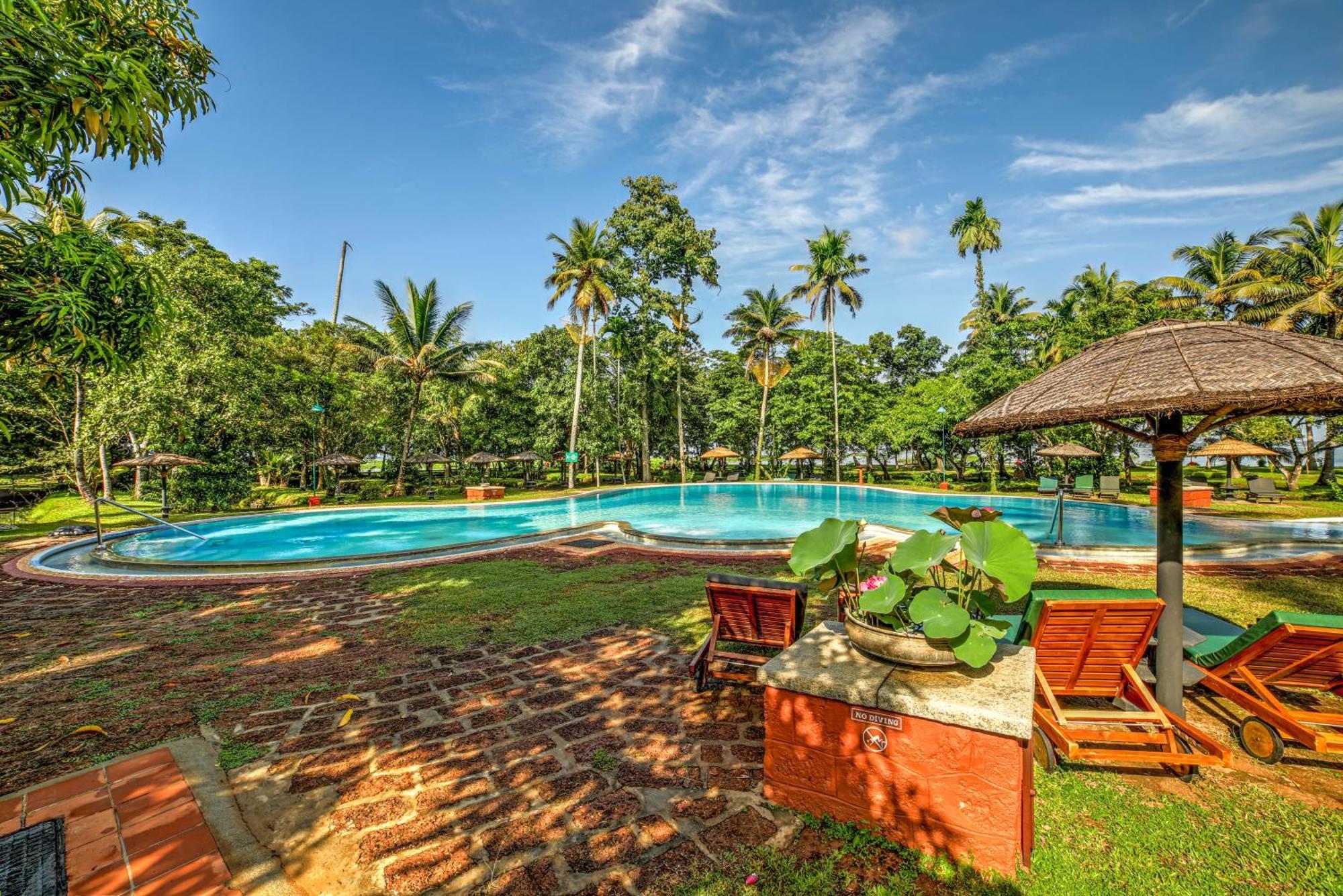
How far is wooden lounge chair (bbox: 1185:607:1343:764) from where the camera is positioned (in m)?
2.98

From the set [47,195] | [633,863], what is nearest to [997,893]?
[633,863]

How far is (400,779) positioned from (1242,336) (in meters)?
6.35

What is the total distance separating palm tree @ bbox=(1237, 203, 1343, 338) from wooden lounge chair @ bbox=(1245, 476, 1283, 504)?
229 inches

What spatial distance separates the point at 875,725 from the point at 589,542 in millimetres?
9871

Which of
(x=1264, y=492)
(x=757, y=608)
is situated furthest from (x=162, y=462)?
(x=1264, y=492)

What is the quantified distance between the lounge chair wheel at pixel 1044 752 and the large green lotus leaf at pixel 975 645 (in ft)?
3.22

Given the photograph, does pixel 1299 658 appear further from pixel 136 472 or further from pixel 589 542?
pixel 136 472

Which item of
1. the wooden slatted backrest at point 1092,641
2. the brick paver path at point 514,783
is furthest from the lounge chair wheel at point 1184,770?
the brick paver path at point 514,783

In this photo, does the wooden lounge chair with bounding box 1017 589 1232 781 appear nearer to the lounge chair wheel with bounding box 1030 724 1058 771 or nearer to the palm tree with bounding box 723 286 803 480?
the lounge chair wheel with bounding box 1030 724 1058 771

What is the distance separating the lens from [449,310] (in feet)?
81.6

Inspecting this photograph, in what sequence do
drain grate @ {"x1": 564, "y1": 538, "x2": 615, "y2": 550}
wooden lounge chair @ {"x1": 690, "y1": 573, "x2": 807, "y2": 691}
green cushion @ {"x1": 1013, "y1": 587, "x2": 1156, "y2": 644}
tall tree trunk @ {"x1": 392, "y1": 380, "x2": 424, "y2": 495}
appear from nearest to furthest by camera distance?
green cushion @ {"x1": 1013, "y1": 587, "x2": 1156, "y2": 644}, wooden lounge chair @ {"x1": 690, "y1": 573, "x2": 807, "y2": 691}, drain grate @ {"x1": 564, "y1": 538, "x2": 615, "y2": 550}, tall tree trunk @ {"x1": 392, "y1": 380, "x2": 424, "y2": 495}

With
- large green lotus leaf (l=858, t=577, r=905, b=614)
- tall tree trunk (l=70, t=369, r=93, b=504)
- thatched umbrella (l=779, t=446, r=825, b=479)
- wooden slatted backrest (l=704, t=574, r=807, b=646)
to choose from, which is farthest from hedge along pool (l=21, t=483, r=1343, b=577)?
large green lotus leaf (l=858, t=577, r=905, b=614)

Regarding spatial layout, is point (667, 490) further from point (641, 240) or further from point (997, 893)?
point (997, 893)

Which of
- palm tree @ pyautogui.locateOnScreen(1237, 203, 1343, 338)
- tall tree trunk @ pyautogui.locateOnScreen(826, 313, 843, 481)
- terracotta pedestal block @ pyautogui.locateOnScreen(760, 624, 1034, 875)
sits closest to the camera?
terracotta pedestal block @ pyautogui.locateOnScreen(760, 624, 1034, 875)
